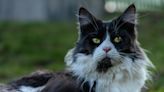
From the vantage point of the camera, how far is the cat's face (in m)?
6.37

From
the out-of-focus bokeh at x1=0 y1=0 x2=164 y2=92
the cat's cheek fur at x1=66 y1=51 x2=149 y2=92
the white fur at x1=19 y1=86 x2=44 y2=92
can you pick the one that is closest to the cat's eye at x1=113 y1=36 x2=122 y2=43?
the cat's cheek fur at x1=66 y1=51 x2=149 y2=92

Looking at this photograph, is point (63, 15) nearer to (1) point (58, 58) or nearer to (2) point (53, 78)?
(1) point (58, 58)

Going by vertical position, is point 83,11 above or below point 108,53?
above

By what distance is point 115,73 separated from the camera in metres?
6.54

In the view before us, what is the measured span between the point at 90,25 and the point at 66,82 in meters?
0.67

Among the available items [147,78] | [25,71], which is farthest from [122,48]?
[25,71]

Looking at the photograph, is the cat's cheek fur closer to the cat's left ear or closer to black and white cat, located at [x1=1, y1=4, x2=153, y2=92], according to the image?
black and white cat, located at [x1=1, y1=4, x2=153, y2=92]

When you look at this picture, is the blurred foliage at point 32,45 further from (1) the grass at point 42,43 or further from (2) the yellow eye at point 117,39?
(2) the yellow eye at point 117,39

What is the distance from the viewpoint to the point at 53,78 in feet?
22.5

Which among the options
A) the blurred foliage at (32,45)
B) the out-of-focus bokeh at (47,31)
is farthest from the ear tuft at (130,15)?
the blurred foliage at (32,45)

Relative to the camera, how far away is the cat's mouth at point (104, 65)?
638 cm

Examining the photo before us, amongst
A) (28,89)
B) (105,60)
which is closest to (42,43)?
(28,89)

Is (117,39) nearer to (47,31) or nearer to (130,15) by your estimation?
(130,15)

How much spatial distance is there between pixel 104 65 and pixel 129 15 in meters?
0.67
